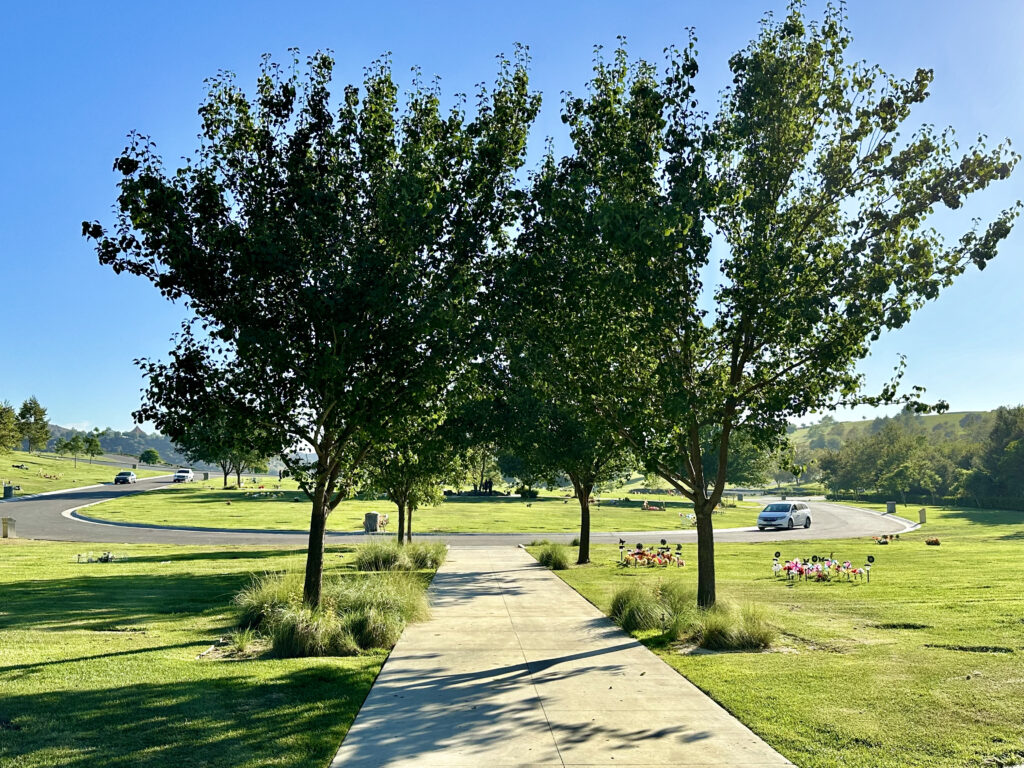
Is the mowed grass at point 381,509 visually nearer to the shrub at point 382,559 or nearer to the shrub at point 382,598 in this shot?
the shrub at point 382,559

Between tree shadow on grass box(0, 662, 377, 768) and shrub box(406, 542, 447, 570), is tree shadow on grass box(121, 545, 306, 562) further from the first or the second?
tree shadow on grass box(0, 662, 377, 768)

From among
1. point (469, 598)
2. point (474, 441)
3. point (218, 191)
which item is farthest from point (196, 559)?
point (218, 191)

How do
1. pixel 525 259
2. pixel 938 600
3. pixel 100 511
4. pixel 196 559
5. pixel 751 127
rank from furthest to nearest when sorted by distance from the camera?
pixel 100 511 < pixel 196 559 < pixel 938 600 < pixel 525 259 < pixel 751 127

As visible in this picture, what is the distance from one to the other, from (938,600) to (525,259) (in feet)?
39.5

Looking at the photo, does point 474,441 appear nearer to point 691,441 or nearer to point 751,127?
point 691,441

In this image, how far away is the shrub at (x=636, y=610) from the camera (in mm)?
13422

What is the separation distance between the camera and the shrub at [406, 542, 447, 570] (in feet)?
78.8

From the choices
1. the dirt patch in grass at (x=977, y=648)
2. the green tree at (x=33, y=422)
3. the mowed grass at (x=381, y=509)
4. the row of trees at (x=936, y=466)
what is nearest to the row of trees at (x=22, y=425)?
the green tree at (x=33, y=422)

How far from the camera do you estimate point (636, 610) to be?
1370 cm

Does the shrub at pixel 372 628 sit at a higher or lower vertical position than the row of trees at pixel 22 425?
lower

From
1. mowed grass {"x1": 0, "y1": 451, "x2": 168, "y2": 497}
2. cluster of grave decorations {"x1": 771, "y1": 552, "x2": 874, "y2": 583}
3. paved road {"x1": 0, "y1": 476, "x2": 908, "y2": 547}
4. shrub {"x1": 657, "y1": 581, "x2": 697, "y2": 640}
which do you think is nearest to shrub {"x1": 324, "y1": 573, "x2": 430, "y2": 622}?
shrub {"x1": 657, "y1": 581, "x2": 697, "y2": 640}

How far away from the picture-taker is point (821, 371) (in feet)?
39.8

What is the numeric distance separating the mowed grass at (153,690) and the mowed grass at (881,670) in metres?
4.46

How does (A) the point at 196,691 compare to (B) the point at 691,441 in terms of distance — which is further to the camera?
(B) the point at 691,441
